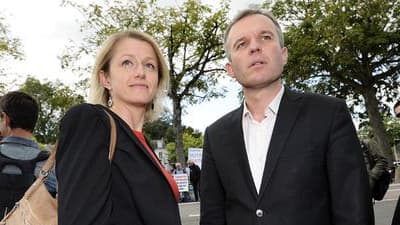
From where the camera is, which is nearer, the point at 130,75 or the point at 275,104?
the point at 130,75

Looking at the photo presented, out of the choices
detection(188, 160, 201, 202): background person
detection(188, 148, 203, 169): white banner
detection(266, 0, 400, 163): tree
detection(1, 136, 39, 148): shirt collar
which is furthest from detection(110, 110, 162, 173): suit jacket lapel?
detection(266, 0, 400, 163): tree

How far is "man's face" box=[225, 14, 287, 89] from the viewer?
272 cm

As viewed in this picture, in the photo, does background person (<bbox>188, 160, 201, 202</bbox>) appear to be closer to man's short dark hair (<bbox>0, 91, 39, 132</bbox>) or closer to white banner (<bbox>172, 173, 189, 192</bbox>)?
white banner (<bbox>172, 173, 189, 192</bbox>)

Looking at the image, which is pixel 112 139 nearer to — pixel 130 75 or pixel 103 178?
pixel 103 178

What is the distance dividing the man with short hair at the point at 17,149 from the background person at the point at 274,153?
4.25ft

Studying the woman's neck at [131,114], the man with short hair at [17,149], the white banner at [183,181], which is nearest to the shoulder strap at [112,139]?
the woman's neck at [131,114]

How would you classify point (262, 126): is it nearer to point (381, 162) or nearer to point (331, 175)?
point (331, 175)

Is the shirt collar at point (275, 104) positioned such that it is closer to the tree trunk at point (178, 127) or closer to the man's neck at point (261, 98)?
the man's neck at point (261, 98)

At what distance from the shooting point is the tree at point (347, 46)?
86.5 feet

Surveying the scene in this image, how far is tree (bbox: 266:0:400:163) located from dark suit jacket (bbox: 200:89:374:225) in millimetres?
24380

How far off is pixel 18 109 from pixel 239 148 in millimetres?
1765

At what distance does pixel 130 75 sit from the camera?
2.47 metres

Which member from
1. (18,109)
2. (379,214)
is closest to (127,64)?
(18,109)

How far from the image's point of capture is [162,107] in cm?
313
